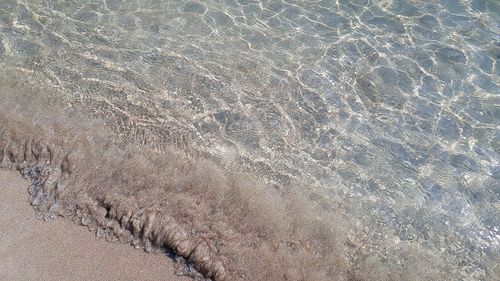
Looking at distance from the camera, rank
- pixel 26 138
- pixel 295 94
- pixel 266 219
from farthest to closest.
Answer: pixel 295 94, pixel 26 138, pixel 266 219

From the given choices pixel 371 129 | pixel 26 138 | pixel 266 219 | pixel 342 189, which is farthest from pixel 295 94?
pixel 26 138

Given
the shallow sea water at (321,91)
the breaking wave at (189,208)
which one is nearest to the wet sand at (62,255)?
the breaking wave at (189,208)

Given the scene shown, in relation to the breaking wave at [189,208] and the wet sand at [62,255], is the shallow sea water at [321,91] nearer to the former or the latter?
the breaking wave at [189,208]

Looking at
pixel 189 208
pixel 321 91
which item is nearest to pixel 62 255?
pixel 189 208

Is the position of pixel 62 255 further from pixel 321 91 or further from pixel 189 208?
pixel 321 91

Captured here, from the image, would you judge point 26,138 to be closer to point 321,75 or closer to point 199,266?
point 199,266
